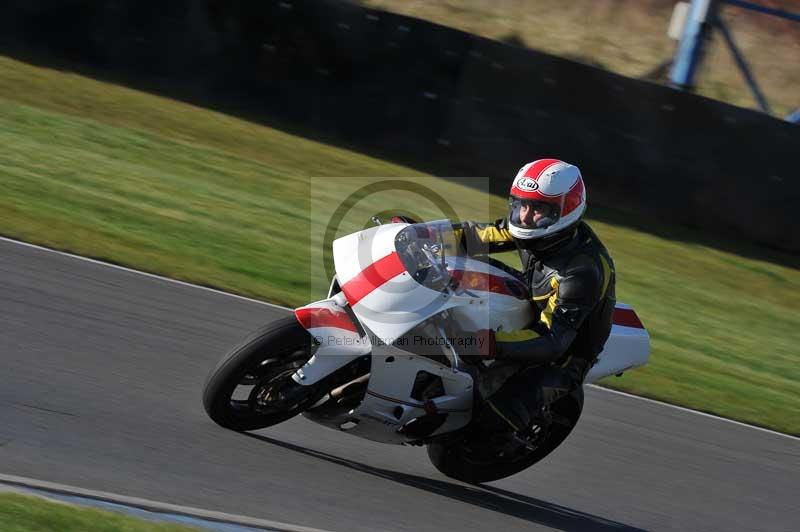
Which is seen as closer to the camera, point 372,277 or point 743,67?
point 372,277

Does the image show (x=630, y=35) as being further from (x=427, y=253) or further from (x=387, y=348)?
(x=387, y=348)

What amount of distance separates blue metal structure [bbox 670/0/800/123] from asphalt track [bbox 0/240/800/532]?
24.4 ft

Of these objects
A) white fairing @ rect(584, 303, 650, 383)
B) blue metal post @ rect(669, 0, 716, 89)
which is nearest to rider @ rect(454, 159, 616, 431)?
white fairing @ rect(584, 303, 650, 383)

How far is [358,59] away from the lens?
13.6 metres

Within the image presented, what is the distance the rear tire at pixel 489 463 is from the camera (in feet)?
19.4

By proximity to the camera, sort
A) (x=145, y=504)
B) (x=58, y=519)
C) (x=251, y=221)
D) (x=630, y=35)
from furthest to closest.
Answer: (x=630, y=35), (x=251, y=221), (x=145, y=504), (x=58, y=519)

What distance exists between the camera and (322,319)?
17.0 ft

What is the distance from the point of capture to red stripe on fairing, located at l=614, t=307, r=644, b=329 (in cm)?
624

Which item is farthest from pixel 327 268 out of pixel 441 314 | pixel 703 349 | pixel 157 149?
pixel 157 149

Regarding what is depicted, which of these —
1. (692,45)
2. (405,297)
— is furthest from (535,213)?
(692,45)

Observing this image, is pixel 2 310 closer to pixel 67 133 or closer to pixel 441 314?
pixel 441 314

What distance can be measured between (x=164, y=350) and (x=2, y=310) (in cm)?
107

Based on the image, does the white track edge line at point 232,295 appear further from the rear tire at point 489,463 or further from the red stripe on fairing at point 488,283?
the red stripe on fairing at point 488,283

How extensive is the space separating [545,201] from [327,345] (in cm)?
133
